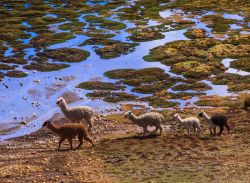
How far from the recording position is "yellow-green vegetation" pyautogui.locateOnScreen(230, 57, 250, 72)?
44.6 m

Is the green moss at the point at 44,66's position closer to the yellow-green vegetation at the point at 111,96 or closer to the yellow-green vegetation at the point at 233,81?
the yellow-green vegetation at the point at 111,96

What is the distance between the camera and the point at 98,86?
41.4 meters

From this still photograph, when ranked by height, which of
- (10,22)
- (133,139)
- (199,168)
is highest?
(199,168)

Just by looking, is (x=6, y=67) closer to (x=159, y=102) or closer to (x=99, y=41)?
(x=99, y=41)

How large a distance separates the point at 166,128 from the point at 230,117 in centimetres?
502

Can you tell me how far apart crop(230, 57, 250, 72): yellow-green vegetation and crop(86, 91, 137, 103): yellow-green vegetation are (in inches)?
A: 490

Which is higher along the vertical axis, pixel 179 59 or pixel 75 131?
pixel 75 131

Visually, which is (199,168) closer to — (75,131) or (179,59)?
(75,131)

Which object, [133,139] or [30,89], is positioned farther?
[30,89]

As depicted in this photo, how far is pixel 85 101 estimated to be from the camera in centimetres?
3794

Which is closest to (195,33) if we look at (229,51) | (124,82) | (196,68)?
(229,51)

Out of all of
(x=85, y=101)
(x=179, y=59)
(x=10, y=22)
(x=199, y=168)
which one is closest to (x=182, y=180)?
(x=199, y=168)

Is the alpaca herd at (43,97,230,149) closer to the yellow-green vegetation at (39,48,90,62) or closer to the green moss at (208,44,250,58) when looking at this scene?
the yellow-green vegetation at (39,48,90,62)

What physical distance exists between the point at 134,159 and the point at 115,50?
31379 mm
